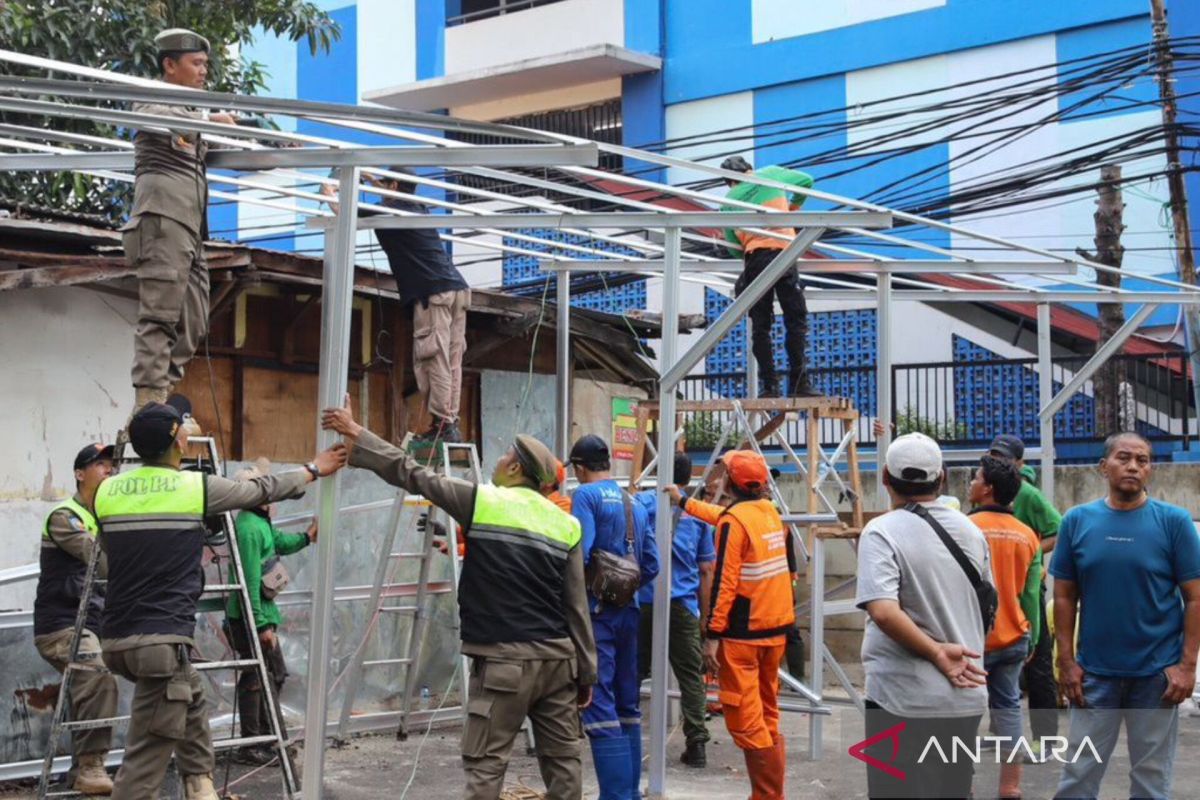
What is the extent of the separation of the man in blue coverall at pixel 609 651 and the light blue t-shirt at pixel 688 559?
1451 mm

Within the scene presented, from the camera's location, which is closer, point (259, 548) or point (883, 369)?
point (259, 548)

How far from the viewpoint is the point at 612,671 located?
797 cm

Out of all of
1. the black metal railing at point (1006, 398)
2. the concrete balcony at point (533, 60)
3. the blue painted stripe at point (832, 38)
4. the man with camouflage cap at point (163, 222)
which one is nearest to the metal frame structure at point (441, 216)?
the man with camouflage cap at point (163, 222)

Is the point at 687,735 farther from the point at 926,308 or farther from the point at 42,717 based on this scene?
the point at 926,308

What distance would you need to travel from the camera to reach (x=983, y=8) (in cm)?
1931

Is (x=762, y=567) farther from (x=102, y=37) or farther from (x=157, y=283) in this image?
(x=102, y=37)

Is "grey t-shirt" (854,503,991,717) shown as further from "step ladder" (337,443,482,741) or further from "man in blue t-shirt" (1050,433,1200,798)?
"step ladder" (337,443,482,741)

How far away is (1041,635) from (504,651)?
432 cm

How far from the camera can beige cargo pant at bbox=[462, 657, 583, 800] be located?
6.52 metres

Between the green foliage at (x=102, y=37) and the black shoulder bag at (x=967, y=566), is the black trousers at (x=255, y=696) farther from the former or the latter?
the green foliage at (x=102, y=37)

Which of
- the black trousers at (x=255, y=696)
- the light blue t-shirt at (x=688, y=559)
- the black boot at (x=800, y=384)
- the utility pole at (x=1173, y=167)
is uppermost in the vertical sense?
the utility pole at (x=1173, y=167)

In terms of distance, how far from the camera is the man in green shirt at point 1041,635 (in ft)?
30.2

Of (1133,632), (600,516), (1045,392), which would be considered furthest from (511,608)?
(1045,392)

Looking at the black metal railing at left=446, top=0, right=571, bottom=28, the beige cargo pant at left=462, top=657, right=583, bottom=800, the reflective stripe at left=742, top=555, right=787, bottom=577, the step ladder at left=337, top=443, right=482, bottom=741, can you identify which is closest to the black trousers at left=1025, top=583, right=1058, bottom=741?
the reflective stripe at left=742, top=555, right=787, bottom=577
